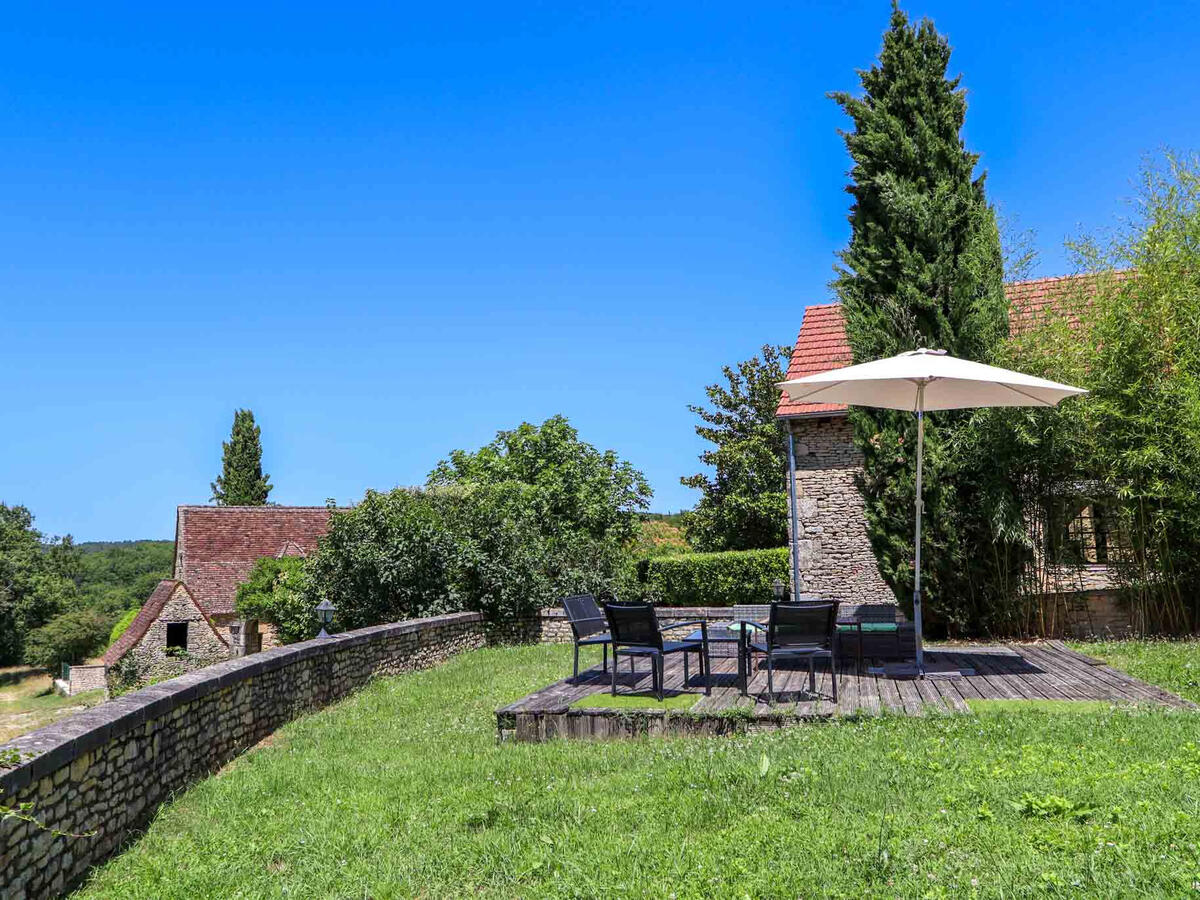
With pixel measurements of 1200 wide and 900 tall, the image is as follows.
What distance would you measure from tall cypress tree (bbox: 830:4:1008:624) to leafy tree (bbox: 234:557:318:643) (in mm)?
11404

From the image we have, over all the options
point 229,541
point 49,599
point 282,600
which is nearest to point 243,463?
point 49,599

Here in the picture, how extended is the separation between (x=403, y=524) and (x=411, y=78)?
7733mm

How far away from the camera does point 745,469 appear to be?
88.4ft

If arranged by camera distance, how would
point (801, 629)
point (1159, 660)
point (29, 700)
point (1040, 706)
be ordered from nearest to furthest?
point (1040, 706) < point (801, 629) < point (1159, 660) < point (29, 700)

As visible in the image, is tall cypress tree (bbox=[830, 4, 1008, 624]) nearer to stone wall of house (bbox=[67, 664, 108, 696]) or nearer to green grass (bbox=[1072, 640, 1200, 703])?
green grass (bbox=[1072, 640, 1200, 703])

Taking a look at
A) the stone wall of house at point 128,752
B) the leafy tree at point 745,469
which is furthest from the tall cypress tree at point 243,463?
the stone wall of house at point 128,752

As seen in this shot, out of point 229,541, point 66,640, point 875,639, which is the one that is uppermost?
point 229,541

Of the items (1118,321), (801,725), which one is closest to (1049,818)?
(801,725)

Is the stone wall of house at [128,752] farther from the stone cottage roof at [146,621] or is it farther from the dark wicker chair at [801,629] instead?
the stone cottage roof at [146,621]

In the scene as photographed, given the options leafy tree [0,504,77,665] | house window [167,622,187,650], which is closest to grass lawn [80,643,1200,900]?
house window [167,622,187,650]

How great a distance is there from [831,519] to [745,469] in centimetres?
1238

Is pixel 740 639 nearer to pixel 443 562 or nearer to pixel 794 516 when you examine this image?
pixel 794 516

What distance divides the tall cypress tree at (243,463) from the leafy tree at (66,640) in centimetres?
961

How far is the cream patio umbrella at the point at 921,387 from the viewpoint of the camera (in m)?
7.13
